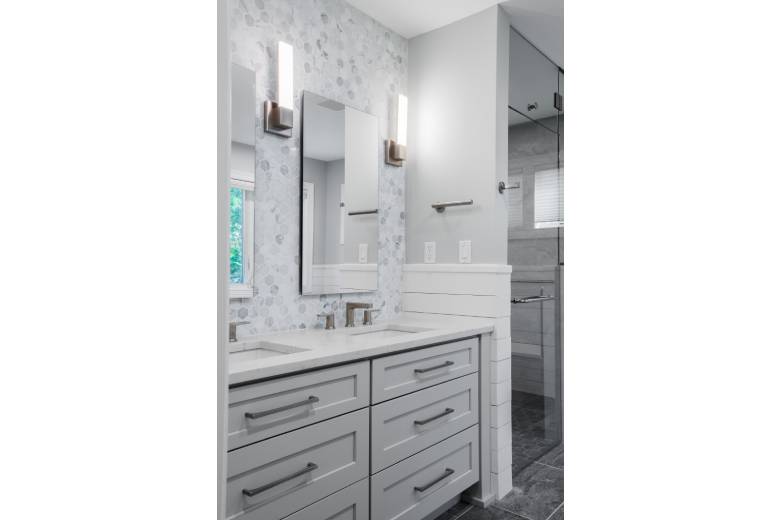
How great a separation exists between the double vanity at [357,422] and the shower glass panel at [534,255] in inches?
19.0

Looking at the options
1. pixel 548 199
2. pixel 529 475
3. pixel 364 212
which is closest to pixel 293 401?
pixel 364 212

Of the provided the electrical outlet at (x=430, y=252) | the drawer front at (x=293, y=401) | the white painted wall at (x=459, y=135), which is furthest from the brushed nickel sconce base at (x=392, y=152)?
the drawer front at (x=293, y=401)

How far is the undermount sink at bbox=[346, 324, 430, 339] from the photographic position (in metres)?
2.17

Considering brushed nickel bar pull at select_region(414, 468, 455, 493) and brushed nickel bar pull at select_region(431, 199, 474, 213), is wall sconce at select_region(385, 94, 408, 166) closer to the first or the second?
brushed nickel bar pull at select_region(431, 199, 474, 213)

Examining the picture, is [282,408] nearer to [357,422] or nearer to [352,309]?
[357,422]

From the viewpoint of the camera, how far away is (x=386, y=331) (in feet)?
7.63

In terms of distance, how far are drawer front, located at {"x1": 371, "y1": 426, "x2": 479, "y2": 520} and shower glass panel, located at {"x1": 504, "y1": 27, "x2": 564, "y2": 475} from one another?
1.79 ft

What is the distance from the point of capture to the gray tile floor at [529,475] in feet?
6.75

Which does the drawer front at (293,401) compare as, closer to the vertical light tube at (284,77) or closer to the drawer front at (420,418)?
the drawer front at (420,418)

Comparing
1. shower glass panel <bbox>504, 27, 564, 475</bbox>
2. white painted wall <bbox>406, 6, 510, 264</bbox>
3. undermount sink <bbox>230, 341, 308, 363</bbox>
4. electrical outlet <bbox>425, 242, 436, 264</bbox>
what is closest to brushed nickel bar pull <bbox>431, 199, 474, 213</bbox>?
white painted wall <bbox>406, 6, 510, 264</bbox>
